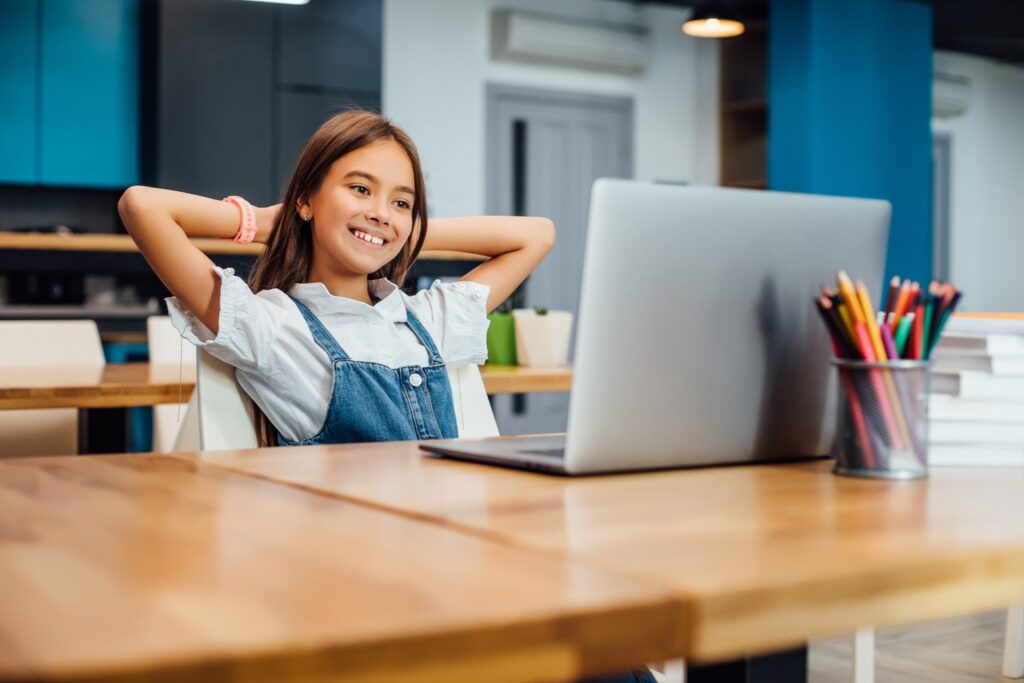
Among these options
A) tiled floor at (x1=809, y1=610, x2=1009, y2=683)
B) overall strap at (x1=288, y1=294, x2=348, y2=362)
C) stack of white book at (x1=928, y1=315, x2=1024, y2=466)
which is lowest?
tiled floor at (x1=809, y1=610, x2=1009, y2=683)

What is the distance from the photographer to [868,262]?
116 cm

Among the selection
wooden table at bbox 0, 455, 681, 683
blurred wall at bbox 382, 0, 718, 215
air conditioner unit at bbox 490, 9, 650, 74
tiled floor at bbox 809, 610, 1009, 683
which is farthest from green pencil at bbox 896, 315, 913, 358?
air conditioner unit at bbox 490, 9, 650, 74

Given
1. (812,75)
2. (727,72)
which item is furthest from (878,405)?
(727,72)

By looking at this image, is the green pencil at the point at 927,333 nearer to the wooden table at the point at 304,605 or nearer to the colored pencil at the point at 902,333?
the colored pencil at the point at 902,333

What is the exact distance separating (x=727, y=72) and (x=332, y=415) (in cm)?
686

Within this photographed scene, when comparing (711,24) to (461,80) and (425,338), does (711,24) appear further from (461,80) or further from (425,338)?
(425,338)

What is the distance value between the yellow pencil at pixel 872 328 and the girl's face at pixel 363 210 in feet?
2.80

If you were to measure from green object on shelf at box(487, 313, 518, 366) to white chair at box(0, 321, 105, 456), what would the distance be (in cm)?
90

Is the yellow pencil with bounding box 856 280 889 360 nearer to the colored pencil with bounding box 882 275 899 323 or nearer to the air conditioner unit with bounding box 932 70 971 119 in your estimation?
the colored pencil with bounding box 882 275 899 323

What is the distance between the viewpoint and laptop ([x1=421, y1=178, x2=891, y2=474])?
971 millimetres

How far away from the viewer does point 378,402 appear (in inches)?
61.9

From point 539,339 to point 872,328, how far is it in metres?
1.85

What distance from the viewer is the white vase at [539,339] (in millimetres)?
2855

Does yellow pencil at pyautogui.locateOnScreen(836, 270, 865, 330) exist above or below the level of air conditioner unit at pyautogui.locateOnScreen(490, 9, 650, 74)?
below
